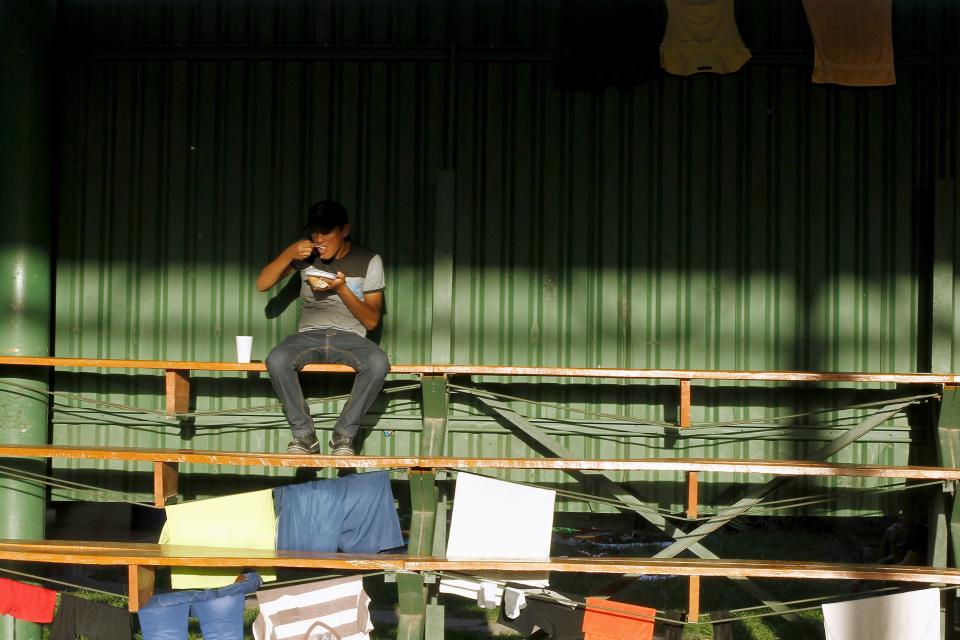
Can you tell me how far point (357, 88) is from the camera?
6953 millimetres

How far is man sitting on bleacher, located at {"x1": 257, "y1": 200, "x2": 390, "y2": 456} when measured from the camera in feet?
20.4

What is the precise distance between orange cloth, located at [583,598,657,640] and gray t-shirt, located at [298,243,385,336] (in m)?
2.23

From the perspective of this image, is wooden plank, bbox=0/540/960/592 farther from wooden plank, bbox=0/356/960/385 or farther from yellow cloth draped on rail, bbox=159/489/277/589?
wooden plank, bbox=0/356/960/385

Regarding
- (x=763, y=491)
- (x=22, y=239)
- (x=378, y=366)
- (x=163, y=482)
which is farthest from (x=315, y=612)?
(x=22, y=239)

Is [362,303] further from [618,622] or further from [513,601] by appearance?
[618,622]

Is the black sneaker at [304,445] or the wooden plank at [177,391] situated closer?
the black sneaker at [304,445]

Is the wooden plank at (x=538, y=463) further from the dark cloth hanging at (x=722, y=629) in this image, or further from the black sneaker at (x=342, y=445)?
the dark cloth hanging at (x=722, y=629)

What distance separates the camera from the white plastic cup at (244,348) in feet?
21.2

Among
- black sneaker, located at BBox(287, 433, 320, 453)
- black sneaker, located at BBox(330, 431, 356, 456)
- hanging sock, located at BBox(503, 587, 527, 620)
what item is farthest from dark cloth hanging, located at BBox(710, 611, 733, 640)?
black sneaker, located at BBox(287, 433, 320, 453)

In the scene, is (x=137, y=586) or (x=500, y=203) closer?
(x=137, y=586)

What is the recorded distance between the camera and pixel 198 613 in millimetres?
5965

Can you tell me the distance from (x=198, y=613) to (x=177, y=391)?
1.45m

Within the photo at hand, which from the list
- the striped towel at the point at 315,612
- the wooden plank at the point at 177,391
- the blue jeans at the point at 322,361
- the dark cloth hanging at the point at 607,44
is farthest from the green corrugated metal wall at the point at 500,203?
the striped towel at the point at 315,612

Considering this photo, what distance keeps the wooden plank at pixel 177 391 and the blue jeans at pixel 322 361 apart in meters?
0.78
